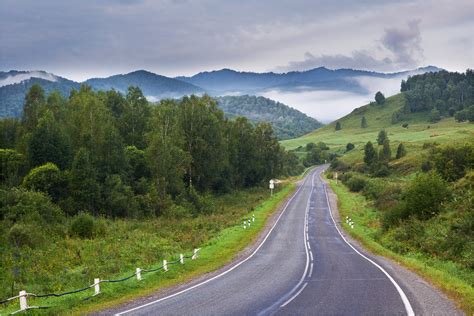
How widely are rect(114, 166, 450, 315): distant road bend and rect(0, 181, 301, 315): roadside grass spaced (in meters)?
1.77

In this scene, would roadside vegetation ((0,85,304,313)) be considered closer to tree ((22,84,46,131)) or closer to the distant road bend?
tree ((22,84,46,131))

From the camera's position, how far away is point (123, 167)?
62.9 meters

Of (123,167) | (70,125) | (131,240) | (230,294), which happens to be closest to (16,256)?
(131,240)

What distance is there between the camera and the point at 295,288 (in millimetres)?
19859

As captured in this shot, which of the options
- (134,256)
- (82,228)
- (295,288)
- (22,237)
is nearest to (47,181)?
(82,228)

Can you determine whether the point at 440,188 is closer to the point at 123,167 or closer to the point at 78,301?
the point at 78,301

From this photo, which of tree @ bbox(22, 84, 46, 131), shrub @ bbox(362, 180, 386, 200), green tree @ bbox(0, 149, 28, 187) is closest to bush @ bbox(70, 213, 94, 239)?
green tree @ bbox(0, 149, 28, 187)

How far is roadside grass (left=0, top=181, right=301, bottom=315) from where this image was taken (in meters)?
18.3

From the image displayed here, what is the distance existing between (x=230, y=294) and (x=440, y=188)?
25.6 meters

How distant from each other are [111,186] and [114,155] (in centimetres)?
546

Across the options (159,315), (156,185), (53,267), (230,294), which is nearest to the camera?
(159,315)

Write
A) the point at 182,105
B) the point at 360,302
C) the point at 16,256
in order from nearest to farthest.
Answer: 1. the point at 360,302
2. the point at 16,256
3. the point at 182,105

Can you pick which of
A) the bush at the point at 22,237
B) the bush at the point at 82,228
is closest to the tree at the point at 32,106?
the bush at the point at 82,228

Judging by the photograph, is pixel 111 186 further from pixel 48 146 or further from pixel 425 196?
pixel 425 196
